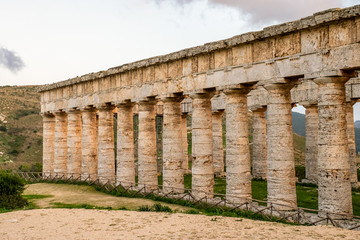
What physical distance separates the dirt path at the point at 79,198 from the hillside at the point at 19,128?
28.2 m

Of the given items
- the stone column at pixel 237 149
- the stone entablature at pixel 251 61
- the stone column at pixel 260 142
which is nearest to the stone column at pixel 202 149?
the stone entablature at pixel 251 61

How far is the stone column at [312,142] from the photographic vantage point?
97.9 feet

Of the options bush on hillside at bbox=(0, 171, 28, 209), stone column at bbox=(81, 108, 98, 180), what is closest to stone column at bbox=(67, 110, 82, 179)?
stone column at bbox=(81, 108, 98, 180)

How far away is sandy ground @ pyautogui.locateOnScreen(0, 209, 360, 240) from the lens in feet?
45.6

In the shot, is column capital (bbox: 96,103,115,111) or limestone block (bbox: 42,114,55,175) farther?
limestone block (bbox: 42,114,55,175)

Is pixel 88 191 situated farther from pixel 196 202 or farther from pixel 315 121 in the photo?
pixel 315 121

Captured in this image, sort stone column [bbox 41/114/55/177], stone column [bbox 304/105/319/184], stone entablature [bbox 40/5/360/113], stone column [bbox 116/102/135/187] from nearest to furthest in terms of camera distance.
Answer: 1. stone entablature [bbox 40/5/360/113]
2. stone column [bbox 116/102/135/187]
3. stone column [bbox 304/105/319/184]
4. stone column [bbox 41/114/55/177]

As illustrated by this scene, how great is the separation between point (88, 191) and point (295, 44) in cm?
1814

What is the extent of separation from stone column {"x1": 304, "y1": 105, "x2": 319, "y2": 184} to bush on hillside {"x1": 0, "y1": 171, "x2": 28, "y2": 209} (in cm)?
2078

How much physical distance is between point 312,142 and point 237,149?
11607 millimetres

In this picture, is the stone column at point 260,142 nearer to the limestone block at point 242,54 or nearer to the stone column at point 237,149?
the stone column at point 237,149

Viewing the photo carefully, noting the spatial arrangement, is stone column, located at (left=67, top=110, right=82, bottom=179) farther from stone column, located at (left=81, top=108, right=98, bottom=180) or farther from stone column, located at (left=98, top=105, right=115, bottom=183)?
stone column, located at (left=98, top=105, right=115, bottom=183)

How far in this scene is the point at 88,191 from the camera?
28609mm

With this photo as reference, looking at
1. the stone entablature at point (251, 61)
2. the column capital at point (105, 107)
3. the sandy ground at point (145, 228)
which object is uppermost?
the stone entablature at point (251, 61)
